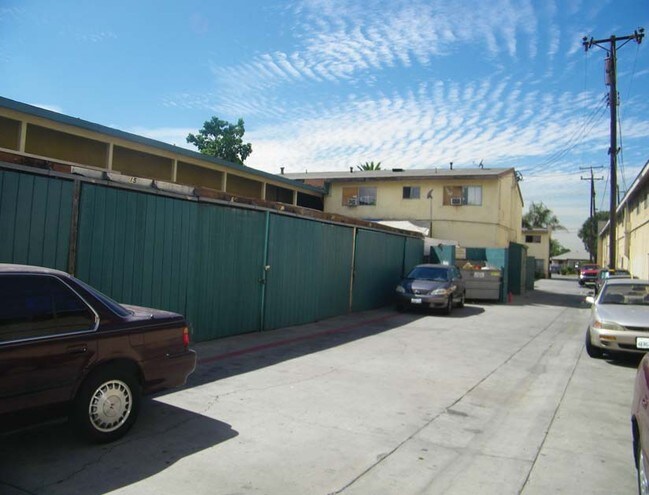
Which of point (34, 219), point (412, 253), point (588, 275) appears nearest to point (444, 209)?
point (412, 253)

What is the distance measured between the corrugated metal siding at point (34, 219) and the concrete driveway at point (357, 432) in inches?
98.8

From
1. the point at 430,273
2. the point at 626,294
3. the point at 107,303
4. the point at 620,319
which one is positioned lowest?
the point at 620,319

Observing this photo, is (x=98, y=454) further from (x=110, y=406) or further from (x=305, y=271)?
(x=305, y=271)

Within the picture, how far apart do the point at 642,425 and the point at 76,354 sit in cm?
431

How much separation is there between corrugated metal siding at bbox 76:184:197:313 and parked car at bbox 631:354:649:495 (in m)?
6.73

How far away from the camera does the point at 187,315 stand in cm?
873

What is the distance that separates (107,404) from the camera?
4324mm

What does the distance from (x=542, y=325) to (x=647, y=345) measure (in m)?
6.37

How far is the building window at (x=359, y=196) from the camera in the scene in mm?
29938

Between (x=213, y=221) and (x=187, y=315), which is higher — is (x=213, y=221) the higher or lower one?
the higher one

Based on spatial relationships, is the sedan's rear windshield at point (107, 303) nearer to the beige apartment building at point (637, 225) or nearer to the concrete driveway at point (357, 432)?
the concrete driveway at point (357, 432)

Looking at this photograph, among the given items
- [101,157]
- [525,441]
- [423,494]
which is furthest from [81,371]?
[101,157]

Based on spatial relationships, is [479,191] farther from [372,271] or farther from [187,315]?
[187,315]

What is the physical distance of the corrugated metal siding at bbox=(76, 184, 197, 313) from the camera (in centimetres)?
712
